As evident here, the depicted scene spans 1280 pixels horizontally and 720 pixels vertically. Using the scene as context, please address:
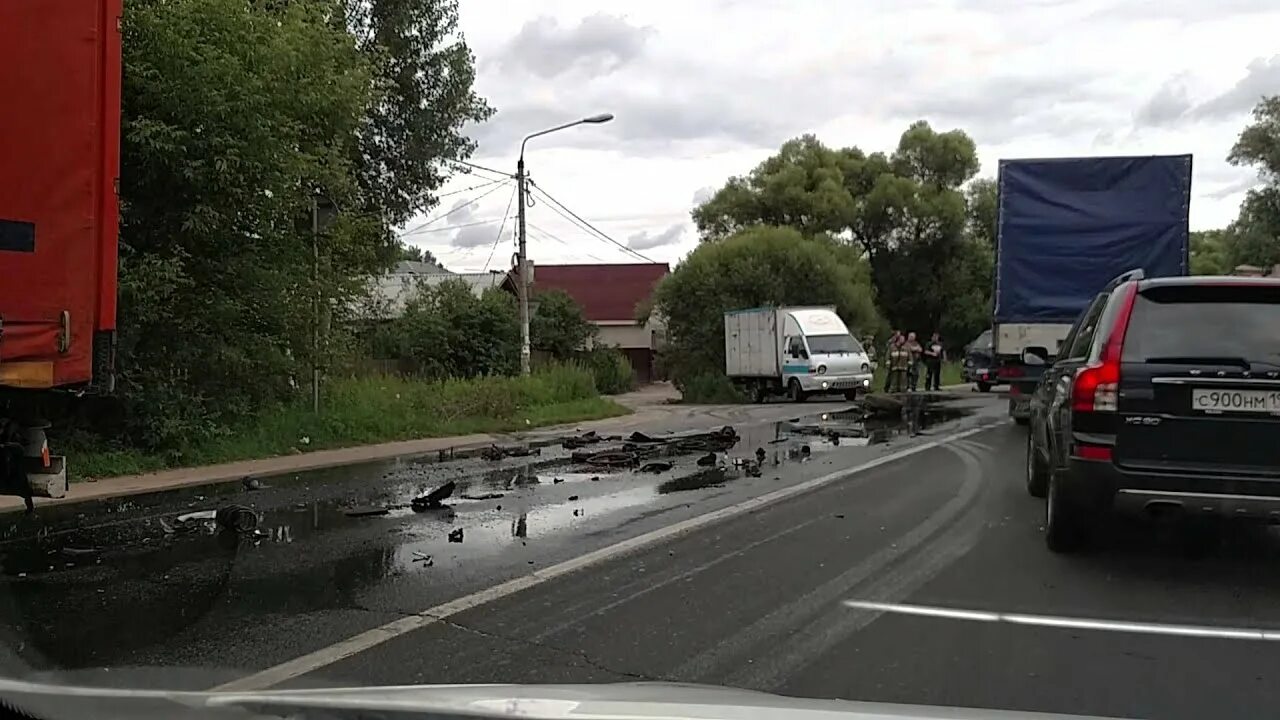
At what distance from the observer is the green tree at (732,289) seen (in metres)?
33.3

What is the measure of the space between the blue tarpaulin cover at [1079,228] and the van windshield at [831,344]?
10955mm

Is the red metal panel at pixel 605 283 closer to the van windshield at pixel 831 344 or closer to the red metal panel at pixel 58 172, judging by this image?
the van windshield at pixel 831 344

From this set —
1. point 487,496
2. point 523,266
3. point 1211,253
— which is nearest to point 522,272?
point 523,266

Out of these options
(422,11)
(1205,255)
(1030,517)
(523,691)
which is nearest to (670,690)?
(523,691)

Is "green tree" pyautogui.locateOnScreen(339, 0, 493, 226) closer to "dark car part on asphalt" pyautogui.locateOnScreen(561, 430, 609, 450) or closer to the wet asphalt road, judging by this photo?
"dark car part on asphalt" pyautogui.locateOnScreen(561, 430, 609, 450)

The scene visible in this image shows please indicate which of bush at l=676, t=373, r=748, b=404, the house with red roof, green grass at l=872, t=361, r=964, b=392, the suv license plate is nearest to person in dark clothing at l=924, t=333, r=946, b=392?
green grass at l=872, t=361, r=964, b=392

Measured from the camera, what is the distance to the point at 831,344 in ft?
89.9

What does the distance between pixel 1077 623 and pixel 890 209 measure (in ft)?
152

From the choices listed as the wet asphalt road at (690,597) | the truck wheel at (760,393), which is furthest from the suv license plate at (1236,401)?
the truck wheel at (760,393)

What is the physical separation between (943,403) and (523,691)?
71.5ft

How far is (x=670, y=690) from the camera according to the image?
298cm

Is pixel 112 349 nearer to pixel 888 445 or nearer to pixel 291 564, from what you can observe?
pixel 291 564

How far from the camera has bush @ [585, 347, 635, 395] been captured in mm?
37750

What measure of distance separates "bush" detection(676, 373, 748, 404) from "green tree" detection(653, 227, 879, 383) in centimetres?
71
